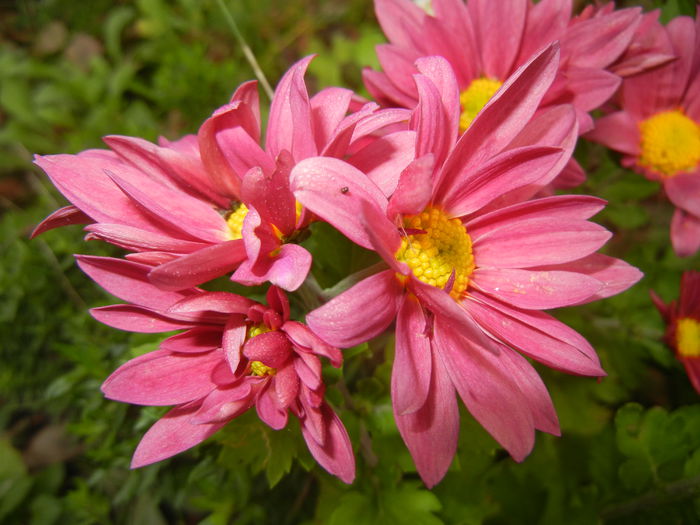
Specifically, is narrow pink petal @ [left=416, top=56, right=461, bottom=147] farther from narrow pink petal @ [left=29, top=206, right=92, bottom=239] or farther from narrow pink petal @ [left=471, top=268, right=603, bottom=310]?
narrow pink petal @ [left=29, top=206, right=92, bottom=239]

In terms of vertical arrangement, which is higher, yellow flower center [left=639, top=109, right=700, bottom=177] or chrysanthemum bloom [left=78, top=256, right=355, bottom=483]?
chrysanthemum bloom [left=78, top=256, right=355, bottom=483]

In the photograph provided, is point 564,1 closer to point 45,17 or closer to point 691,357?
point 691,357

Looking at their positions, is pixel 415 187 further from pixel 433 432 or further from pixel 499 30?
pixel 499 30

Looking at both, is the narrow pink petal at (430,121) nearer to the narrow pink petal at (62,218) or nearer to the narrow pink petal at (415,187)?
the narrow pink petal at (415,187)

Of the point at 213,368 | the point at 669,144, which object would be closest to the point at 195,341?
the point at 213,368

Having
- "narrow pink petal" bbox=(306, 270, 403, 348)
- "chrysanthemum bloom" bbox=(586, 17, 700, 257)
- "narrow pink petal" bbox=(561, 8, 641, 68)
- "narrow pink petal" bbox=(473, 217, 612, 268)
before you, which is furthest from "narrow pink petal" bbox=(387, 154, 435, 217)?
"chrysanthemum bloom" bbox=(586, 17, 700, 257)

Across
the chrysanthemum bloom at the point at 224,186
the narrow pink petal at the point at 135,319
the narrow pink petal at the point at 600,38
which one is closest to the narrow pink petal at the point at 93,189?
the chrysanthemum bloom at the point at 224,186
